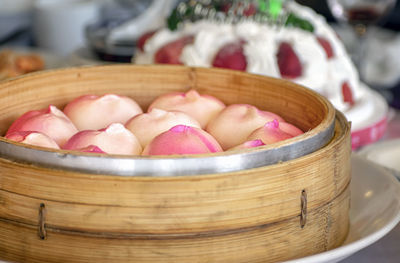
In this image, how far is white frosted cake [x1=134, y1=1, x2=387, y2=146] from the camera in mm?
1272

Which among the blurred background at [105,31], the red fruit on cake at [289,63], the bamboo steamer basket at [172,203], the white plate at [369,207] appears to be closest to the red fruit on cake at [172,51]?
the red fruit on cake at [289,63]

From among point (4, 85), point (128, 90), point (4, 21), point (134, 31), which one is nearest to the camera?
point (4, 85)

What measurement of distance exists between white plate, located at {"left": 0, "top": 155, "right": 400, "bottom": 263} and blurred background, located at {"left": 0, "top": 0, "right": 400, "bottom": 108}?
0.82 metres

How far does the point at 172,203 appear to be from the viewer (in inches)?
23.9

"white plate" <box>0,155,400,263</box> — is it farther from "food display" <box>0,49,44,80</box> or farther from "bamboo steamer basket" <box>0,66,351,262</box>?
"food display" <box>0,49,44,80</box>

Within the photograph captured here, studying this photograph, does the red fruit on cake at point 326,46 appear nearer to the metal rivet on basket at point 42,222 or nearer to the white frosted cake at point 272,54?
the white frosted cake at point 272,54

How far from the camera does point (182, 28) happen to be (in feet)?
→ 4.60

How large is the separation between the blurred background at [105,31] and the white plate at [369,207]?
825 mm

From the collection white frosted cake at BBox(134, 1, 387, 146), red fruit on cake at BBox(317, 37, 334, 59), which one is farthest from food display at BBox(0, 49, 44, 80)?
red fruit on cake at BBox(317, 37, 334, 59)

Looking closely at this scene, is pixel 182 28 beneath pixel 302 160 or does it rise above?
above

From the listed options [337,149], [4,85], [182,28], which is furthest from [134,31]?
[337,149]

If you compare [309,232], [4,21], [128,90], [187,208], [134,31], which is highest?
[4,21]

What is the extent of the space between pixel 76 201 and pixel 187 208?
0.11 meters

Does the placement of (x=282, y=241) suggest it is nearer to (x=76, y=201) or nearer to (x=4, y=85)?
(x=76, y=201)
